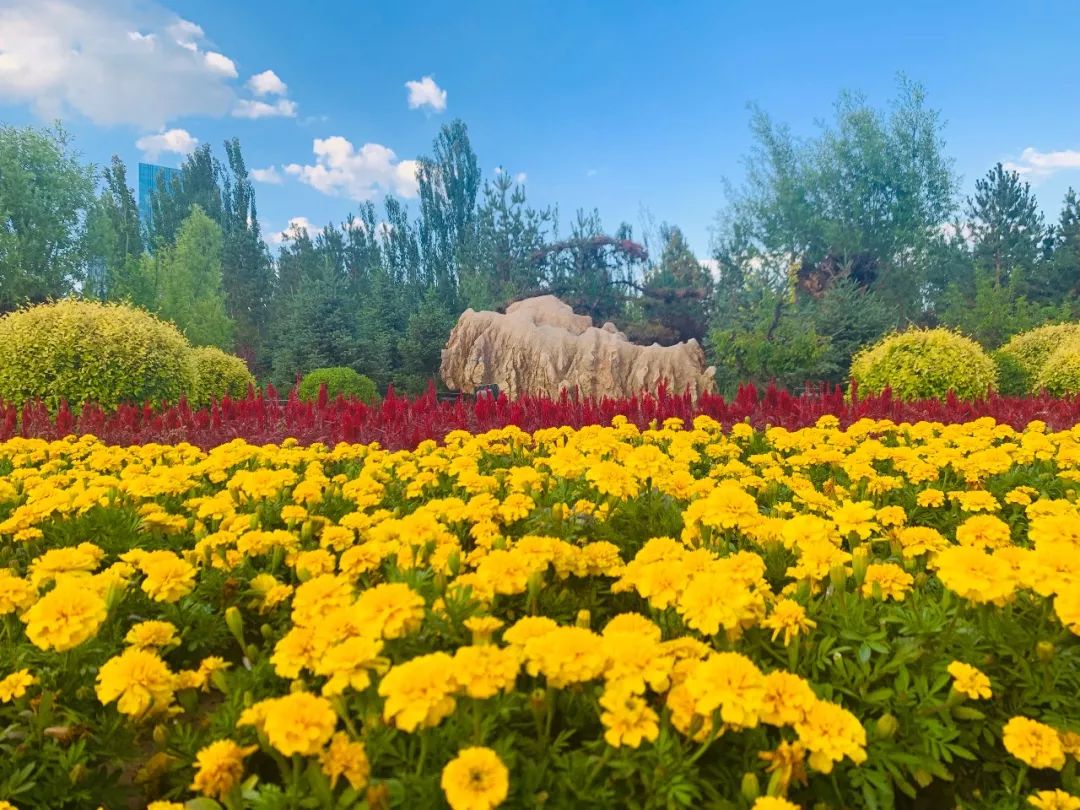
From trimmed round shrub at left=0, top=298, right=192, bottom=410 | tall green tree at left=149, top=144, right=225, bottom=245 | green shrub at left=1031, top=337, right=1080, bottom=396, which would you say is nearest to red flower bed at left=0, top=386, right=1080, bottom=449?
trimmed round shrub at left=0, top=298, right=192, bottom=410

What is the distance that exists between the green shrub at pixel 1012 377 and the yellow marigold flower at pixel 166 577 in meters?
17.6

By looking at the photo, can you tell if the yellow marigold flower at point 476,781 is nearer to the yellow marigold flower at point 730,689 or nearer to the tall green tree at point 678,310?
the yellow marigold flower at point 730,689

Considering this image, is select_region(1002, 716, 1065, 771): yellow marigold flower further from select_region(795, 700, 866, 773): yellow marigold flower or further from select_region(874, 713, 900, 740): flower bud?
select_region(795, 700, 866, 773): yellow marigold flower

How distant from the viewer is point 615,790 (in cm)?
141

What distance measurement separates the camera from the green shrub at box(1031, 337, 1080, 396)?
1212 cm

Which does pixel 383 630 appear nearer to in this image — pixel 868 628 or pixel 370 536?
pixel 370 536

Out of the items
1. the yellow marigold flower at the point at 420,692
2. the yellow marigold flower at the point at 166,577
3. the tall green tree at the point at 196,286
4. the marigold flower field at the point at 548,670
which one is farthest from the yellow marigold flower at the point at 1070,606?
the tall green tree at the point at 196,286

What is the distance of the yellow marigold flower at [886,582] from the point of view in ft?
6.36

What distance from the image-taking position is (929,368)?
10.8 metres

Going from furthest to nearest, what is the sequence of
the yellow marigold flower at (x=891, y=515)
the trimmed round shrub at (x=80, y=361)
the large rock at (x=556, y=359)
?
the large rock at (x=556, y=359), the trimmed round shrub at (x=80, y=361), the yellow marigold flower at (x=891, y=515)

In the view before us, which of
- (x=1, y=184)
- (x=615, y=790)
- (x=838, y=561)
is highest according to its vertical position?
(x=1, y=184)

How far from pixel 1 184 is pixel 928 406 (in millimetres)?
35398

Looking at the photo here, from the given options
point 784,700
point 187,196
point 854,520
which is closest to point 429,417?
point 854,520

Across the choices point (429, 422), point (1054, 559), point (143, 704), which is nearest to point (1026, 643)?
point (1054, 559)
